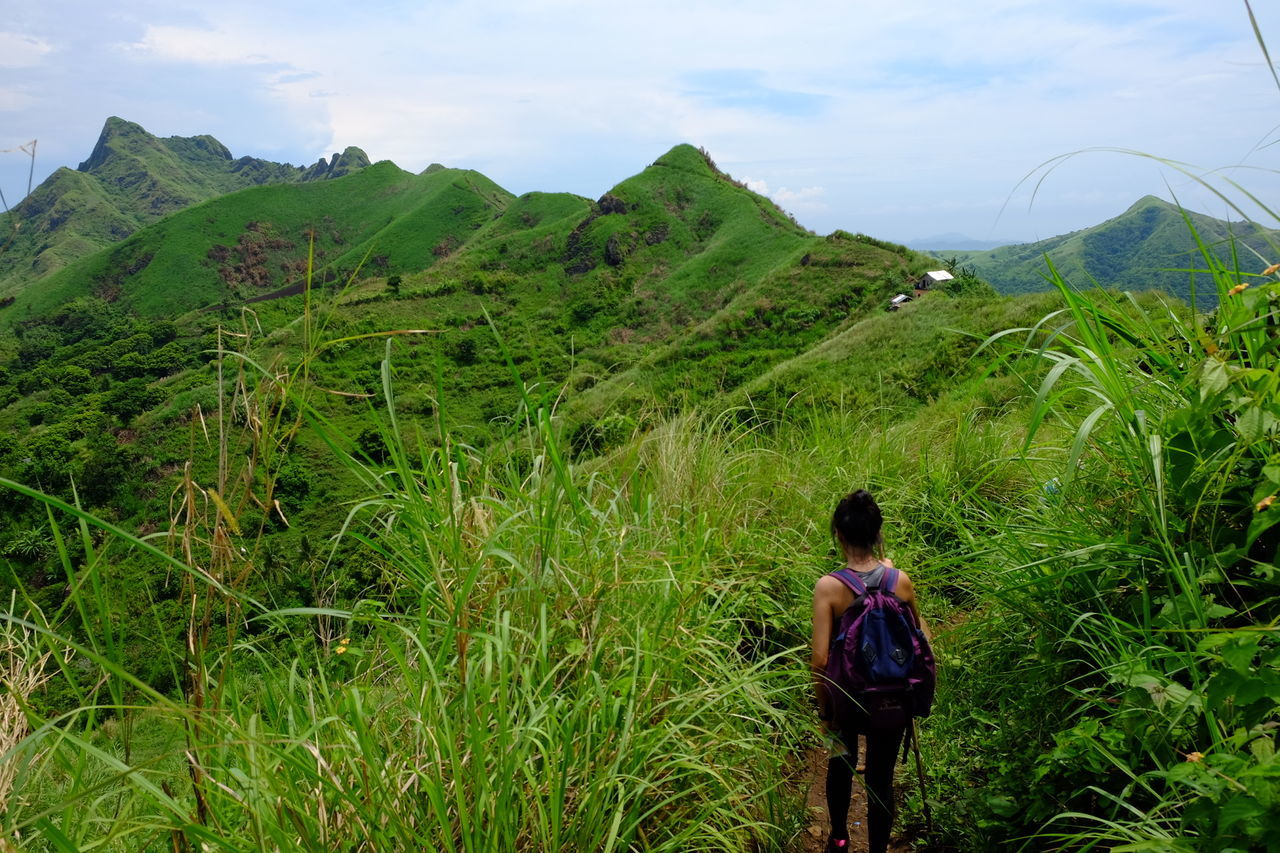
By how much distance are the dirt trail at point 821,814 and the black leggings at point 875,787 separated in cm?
7

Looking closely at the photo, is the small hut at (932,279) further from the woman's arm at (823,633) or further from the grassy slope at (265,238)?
the grassy slope at (265,238)

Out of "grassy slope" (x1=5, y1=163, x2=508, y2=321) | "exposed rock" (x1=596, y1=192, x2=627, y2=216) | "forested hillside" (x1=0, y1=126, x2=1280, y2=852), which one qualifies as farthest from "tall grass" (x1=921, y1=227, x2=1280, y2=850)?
"grassy slope" (x1=5, y1=163, x2=508, y2=321)

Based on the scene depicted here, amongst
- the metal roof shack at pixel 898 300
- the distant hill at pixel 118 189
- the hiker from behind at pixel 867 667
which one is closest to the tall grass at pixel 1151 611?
the hiker from behind at pixel 867 667

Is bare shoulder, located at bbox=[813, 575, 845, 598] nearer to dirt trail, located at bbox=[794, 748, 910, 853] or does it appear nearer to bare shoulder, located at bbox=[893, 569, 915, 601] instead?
bare shoulder, located at bbox=[893, 569, 915, 601]

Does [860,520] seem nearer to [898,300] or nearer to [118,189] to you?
[898,300]

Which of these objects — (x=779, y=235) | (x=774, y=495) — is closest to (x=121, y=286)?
(x=779, y=235)

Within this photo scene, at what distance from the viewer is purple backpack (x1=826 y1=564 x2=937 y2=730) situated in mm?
2279

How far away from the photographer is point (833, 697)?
2.38 m

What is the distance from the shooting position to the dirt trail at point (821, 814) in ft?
8.30

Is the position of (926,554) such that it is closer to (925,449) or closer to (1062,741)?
(925,449)

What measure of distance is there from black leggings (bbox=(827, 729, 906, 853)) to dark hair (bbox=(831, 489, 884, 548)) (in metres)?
0.60

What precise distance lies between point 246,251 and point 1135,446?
341 feet

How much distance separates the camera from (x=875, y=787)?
240 centimetres

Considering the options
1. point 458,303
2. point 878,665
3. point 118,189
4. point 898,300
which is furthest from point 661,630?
point 118,189
